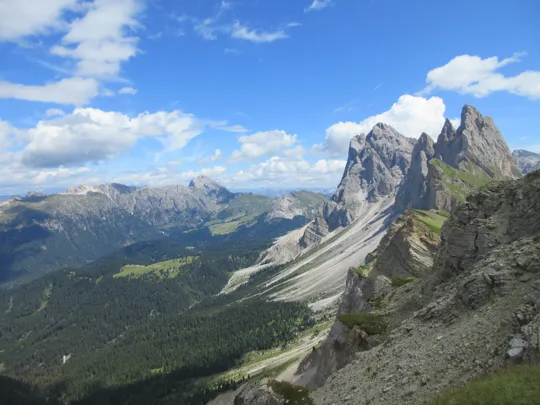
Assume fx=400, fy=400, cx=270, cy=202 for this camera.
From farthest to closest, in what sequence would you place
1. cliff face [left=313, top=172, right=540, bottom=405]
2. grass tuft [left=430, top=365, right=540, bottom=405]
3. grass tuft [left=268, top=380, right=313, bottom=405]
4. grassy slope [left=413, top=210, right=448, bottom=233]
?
1. grassy slope [left=413, top=210, right=448, bottom=233]
2. grass tuft [left=268, top=380, right=313, bottom=405]
3. cliff face [left=313, top=172, right=540, bottom=405]
4. grass tuft [left=430, top=365, right=540, bottom=405]

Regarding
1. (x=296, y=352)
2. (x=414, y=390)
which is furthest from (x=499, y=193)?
(x=296, y=352)

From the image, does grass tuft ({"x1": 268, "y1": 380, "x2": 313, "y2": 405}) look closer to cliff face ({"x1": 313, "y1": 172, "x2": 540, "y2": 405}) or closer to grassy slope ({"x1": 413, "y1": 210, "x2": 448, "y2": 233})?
cliff face ({"x1": 313, "y1": 172, "x2": 540, "y2": 405})

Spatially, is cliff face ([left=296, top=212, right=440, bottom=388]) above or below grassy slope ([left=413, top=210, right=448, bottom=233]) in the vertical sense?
below

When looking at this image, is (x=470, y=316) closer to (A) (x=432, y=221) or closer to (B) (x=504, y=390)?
(B) (x=504, y=390)

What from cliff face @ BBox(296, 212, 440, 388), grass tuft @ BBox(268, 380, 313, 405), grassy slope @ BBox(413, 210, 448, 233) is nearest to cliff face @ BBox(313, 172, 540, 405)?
grass tuft @ BBox(268, 380, 313, 405)

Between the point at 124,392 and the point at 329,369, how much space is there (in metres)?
174

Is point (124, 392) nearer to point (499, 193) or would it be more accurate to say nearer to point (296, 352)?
point (296, 352)

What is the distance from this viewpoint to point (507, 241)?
39906 mm

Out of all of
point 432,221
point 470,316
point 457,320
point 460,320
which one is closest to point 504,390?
point 470,316

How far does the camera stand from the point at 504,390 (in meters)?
18.6

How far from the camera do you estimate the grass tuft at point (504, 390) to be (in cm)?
1789

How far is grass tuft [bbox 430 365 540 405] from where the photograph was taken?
17891mm

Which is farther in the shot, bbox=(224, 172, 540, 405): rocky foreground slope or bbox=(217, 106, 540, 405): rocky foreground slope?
bbox=(217, 106, 540, 405): rocky foreground slope

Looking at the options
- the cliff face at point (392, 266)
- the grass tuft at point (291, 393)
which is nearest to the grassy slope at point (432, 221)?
the cliff face at point (392, 266)
